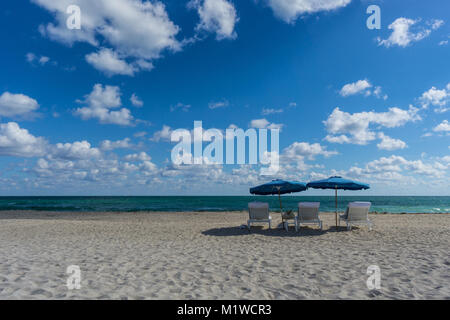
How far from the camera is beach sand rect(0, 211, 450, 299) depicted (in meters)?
4.12

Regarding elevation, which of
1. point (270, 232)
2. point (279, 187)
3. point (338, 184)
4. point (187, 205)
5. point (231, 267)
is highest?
point (338, 184)

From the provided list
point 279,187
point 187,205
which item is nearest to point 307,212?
point 279,187

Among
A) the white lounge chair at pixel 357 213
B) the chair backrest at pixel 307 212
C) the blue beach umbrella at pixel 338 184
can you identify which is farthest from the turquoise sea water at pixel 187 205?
the blue beach umbrella at pixel 338 184

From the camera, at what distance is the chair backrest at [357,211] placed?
9.94 m

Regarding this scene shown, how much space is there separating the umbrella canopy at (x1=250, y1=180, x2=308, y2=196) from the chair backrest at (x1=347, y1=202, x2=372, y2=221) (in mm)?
1684

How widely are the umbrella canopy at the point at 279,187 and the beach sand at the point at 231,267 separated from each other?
6.97 feet

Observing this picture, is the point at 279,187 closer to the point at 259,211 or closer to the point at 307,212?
the point at 259,211

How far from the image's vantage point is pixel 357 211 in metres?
9.96

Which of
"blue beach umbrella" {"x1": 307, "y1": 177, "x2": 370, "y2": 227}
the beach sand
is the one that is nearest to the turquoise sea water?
"blue beach umbrella" {"x1": 307, "y1": 177, "x2": 370, "y2": 227}
